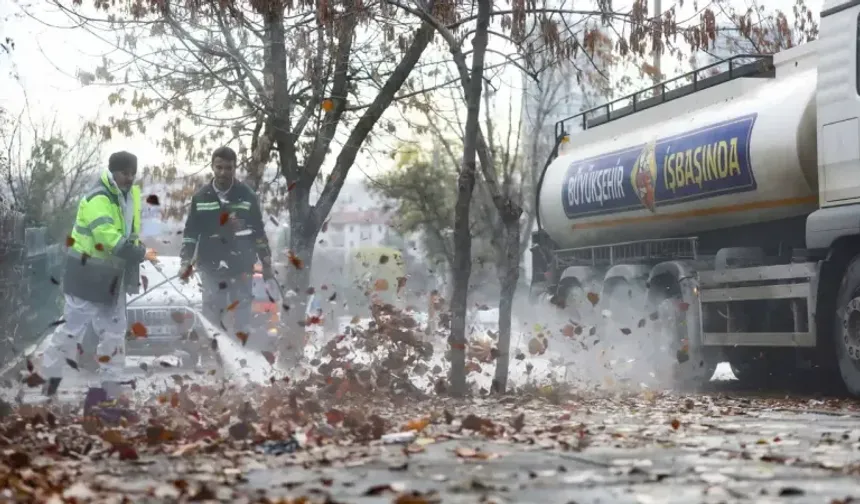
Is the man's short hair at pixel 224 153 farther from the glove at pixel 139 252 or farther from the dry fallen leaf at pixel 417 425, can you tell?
the dry fallen leaf at pixel 417 425

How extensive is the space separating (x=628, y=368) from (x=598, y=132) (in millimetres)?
3430

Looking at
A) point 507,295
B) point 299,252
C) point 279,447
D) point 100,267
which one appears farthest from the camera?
point 299,252

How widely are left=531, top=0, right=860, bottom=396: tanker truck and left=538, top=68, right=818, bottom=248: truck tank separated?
2cm

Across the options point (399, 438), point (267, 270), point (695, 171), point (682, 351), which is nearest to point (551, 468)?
point (399, 438)

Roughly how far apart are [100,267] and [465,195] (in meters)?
3.53

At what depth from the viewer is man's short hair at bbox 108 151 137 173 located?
30.6 feet

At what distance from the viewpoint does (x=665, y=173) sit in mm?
14492

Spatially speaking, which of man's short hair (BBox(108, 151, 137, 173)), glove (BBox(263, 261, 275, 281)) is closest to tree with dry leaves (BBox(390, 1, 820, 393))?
glove (BBox(263, 261, 275, 281))

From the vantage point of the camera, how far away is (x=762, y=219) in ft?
42.5

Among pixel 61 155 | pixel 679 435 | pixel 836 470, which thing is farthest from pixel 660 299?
pixel 61 155

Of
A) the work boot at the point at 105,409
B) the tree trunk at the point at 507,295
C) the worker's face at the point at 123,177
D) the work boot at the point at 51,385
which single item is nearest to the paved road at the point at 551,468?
the work boot at the point at 105,409

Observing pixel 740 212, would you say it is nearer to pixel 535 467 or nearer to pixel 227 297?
pixel 227 297

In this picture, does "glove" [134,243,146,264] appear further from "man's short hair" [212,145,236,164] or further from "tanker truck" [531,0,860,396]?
"tanker truck" [531,0,860,396]

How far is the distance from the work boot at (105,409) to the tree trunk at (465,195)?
3.47m
